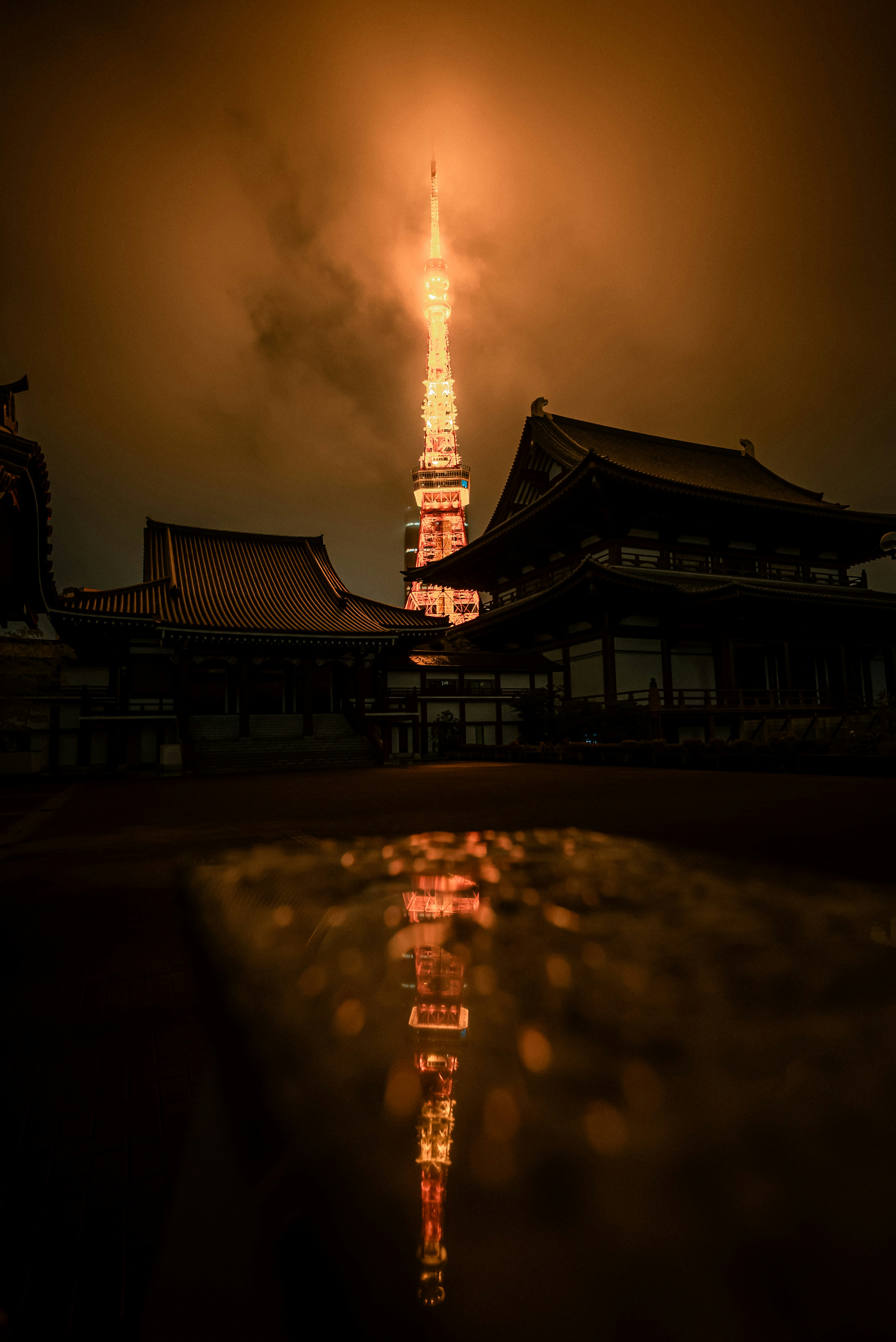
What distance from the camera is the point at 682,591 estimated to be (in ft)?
54.6

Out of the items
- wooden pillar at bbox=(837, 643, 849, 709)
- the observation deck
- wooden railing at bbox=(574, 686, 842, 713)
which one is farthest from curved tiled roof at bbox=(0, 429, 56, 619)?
the observation deck

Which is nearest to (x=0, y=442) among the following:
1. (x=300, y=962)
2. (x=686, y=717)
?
(x=300, y=962)

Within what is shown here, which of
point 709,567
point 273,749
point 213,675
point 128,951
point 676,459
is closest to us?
point 128,951

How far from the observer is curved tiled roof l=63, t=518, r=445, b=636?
1723 cm

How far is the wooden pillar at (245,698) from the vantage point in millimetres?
17438

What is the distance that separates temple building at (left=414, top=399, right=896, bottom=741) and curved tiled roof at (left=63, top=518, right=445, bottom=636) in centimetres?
460

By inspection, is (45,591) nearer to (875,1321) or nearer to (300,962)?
(300,962)

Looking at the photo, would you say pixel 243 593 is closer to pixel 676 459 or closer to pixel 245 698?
pixel 245 698

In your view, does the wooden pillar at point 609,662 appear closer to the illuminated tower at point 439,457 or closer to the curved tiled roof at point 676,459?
the curved tiled roof at point 676,459

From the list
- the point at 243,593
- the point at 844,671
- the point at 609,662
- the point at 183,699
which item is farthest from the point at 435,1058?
the point at 844,671

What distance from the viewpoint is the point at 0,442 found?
21.5 feet

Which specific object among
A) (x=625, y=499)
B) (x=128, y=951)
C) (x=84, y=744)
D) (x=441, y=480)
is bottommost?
(x=128, y=951)

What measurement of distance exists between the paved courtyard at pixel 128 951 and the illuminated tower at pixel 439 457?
34.4m

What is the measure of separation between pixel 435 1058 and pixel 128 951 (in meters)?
1.64
